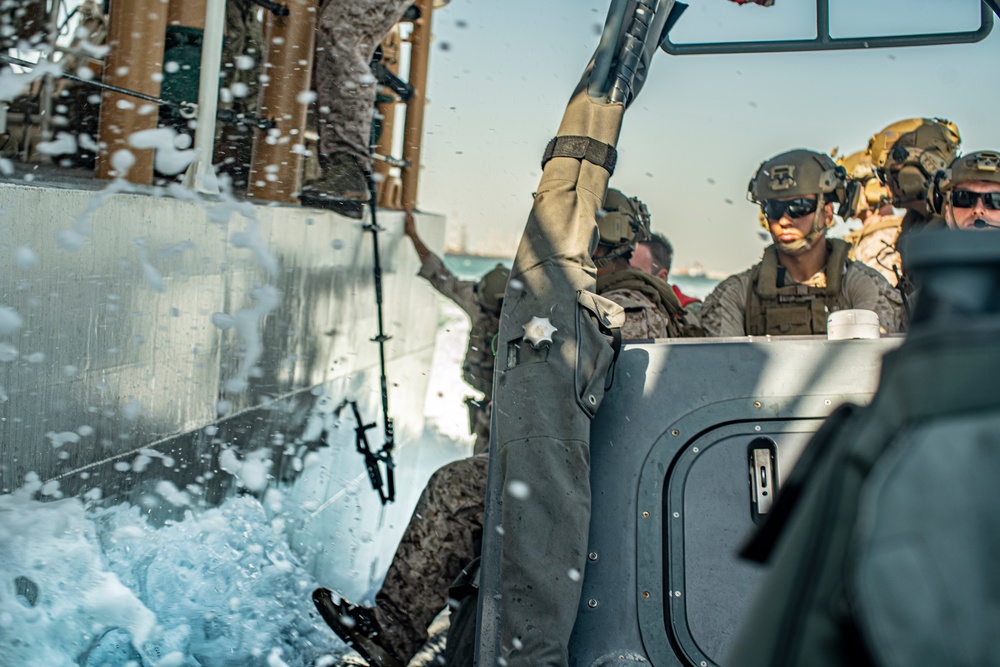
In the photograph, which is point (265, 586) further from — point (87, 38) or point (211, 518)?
point (87, 38)

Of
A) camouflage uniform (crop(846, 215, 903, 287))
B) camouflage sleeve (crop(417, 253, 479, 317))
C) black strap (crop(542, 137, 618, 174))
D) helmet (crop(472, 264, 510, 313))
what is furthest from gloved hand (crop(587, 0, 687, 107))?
camouflage uniform (crop(846, 215, 903, 287))

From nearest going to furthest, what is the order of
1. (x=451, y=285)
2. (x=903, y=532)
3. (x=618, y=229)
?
(x=903, y=532), (x=618, y=229), (x=451, y=285)

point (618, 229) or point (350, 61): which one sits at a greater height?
point (350, 61)

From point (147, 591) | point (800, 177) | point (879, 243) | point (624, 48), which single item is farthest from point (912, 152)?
point (147, 591)

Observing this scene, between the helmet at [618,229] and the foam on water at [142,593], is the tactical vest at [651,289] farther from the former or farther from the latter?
the foam on water at [142,593]

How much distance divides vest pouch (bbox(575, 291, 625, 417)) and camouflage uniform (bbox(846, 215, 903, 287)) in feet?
10.9

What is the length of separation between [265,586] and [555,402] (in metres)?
2.03

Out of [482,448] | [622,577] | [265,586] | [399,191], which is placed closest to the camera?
[622,577]

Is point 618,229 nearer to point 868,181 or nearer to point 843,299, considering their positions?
point 843,299

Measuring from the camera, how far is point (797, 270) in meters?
3.88

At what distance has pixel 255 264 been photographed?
15.3 ft

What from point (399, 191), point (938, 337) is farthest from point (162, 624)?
point (399, 191)

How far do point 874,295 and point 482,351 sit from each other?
6.07 ft

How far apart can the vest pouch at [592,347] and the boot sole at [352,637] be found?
4.84 ft
